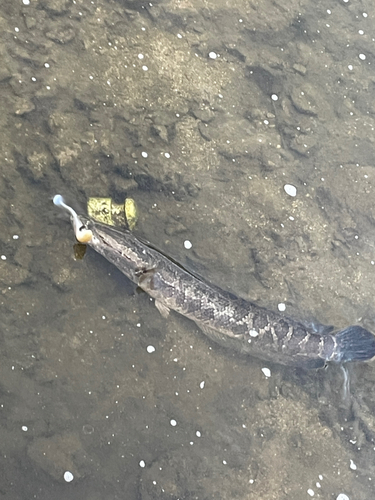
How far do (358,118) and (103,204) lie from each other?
3.69m

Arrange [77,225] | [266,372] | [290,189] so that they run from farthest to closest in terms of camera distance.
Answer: [290,189] < [266,372] < [77,225]

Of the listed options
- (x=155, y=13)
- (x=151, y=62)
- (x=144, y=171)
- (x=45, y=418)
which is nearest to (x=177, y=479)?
(x=45, y=418)

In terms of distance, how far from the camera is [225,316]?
4734mm

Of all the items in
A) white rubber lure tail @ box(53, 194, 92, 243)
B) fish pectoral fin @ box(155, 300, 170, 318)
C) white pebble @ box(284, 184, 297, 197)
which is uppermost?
white pebble @ box(284, 184, 297, 197)

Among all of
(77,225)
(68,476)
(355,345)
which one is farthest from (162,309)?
(355,345)

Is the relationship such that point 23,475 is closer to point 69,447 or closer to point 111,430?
point 69,447

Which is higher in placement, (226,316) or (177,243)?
(177,243)

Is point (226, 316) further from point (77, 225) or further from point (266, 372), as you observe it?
point (77, 225)

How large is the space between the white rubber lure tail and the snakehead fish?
0.46 ft

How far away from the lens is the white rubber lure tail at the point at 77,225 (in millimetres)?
4391

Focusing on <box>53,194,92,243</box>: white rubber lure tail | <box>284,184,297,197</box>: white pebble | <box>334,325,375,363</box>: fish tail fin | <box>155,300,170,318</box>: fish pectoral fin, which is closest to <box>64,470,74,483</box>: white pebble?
<box>155,300,170,318</box>: fish pectoral fin

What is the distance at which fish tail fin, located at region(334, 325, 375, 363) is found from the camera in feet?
15.8

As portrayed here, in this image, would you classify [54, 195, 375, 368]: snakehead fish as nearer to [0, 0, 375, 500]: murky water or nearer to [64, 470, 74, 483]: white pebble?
[0, 0, 375, 500]: murky water

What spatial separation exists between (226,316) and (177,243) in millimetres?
926
